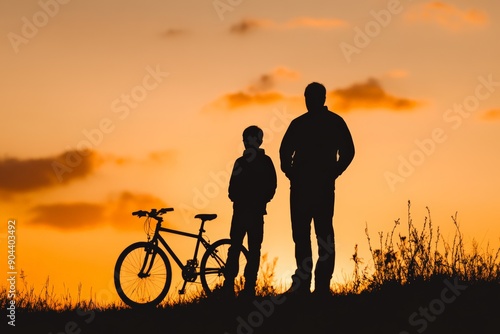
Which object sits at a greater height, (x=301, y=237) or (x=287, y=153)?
(x=287, y=153)

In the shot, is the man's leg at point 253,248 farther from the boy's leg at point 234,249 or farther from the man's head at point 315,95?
the man's head at point 315,95

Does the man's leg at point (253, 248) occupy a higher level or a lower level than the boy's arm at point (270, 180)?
lower

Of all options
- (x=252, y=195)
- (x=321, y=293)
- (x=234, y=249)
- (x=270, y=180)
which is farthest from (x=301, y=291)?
(x=234, y=249)

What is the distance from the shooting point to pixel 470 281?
11672 millimetres

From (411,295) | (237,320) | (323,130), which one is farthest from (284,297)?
(323,130)

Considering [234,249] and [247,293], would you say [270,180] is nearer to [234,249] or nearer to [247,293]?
[234,249]

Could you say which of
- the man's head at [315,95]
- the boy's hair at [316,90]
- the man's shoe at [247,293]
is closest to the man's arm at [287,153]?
the man's head at [315,95]

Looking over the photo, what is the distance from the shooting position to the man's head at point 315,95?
1083 centimetres

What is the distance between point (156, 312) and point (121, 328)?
4.52ft

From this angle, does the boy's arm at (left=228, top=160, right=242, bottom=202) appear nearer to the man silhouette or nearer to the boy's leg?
the boy's leg

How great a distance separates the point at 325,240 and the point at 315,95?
2106mm

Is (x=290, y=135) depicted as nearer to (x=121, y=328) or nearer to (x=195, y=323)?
(x=195, y=323)

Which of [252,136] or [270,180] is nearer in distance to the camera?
[252,136]

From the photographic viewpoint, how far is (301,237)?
10828 mm
